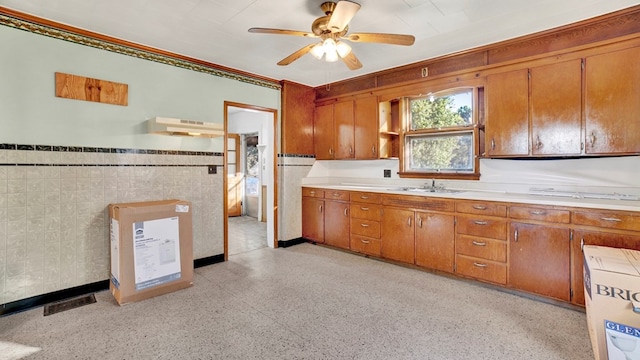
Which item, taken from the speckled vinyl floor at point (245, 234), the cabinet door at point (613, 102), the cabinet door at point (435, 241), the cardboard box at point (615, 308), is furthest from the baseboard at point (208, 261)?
the cabinet door at point (613, 102)

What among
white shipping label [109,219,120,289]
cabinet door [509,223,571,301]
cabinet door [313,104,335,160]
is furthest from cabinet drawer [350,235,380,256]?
white shipping label [109,219,120,289]

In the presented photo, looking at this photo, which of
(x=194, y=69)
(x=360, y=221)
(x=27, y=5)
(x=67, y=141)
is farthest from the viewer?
(x=360, y=221)

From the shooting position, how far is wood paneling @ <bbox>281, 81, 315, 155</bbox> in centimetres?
462

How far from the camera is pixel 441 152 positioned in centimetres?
399

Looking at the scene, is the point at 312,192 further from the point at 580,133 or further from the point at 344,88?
the point at 580,133

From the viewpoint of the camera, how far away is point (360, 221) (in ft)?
13.5

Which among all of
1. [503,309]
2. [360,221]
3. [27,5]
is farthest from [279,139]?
[503,309]

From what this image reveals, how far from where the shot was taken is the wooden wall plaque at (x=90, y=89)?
2.75 meters

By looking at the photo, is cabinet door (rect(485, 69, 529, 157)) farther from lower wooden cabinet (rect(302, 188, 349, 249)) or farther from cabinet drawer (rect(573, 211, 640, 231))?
lower wooden cabinet (rect(302, 188, 349, 249))

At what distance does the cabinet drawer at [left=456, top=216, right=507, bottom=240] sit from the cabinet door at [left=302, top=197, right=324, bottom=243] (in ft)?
6.76

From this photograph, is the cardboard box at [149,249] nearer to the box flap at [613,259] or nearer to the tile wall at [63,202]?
the tile wall at [63,202]

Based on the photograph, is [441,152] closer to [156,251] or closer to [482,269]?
[482,269]

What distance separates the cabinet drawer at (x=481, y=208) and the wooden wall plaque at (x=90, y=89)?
3.73 meters

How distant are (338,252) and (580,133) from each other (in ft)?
10.1
